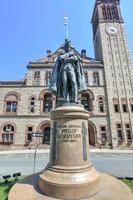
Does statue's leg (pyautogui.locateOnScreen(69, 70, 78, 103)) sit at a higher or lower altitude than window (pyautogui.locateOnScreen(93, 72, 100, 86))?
lower

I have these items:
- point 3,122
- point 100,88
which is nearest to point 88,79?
point 100,88

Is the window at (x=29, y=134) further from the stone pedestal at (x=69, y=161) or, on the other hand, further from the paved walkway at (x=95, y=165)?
the stone pedestal at (x=69, y=161)

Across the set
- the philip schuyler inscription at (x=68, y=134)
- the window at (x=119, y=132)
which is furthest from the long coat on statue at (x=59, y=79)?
the window at (x=119, y=132)

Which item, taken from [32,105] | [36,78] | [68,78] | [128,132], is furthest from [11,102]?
[68,78]

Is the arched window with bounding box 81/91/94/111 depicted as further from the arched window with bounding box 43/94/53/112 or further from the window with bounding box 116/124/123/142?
the arched window with bounding box 43/94/53/112

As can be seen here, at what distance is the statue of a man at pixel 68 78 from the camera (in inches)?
228

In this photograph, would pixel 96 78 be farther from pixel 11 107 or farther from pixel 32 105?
pixel 11 107

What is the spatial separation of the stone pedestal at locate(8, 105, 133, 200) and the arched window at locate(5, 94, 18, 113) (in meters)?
25.0

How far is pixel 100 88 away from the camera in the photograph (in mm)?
30594

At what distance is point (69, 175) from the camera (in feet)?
14.6

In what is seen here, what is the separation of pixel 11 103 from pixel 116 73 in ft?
67.9

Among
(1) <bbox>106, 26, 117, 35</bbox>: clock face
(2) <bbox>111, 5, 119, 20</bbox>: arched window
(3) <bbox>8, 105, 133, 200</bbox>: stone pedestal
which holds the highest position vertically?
(2) <bbox>111, 5, 119, 20</bbox>: arched window

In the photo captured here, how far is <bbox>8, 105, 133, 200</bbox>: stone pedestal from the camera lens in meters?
4.17

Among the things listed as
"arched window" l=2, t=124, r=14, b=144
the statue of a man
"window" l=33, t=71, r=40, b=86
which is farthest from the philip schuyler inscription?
"window" l=33, t=71, r=40, b=86
